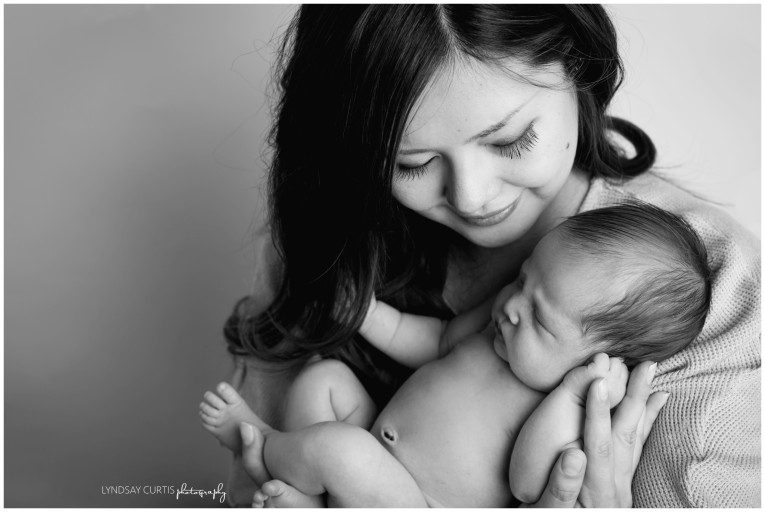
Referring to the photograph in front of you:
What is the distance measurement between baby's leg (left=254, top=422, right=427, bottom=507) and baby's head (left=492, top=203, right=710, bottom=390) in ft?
0.73

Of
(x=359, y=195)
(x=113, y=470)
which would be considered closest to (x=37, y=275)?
(x=113, y=470)

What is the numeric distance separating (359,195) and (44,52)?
118 cm

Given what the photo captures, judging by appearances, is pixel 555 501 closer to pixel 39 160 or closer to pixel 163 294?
pixel 163 294

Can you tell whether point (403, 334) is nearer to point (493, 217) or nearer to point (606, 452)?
point (493, 217)

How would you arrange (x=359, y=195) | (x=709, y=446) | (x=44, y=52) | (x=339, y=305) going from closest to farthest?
(x=709, y=446) < (x=359, y=195) < (x=339, y=305) < (x=44, y=52)

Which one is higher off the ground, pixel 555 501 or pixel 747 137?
pixel 747 137

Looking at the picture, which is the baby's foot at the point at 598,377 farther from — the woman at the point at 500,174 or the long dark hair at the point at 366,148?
the long dark hair at the point at 366,148

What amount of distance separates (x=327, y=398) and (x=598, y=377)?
0.42m

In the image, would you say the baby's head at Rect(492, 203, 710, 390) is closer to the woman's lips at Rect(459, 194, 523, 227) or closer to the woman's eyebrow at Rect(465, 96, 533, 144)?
the woman's lips at Rect(459, 194, 523, 227)

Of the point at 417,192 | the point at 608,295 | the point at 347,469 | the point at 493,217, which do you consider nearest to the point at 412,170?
the point at 417,192

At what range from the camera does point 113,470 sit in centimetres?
221

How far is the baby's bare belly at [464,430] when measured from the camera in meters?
1.10

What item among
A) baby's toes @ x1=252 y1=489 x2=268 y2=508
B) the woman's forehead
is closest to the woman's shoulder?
baby's toes @ x1=252 y1=489 x2=268 y2=508

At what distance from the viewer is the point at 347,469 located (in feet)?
3.52
